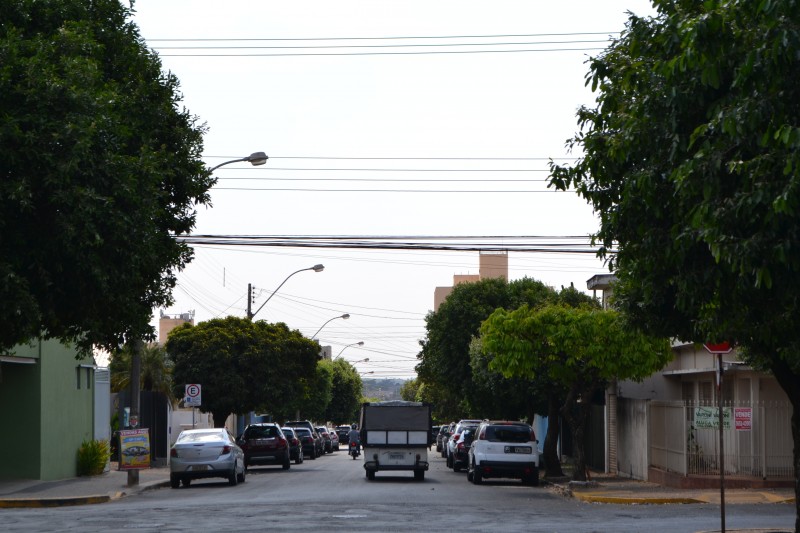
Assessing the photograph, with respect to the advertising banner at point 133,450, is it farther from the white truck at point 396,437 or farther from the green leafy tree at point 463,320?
the green leafy tree at point 463,320

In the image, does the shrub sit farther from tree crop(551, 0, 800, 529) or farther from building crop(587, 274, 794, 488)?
tree crop(551, 0, 800, 529)

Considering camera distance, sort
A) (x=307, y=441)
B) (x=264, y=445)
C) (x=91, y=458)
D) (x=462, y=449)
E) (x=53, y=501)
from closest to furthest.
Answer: (x=53, y=501) < (x=91, y=458) < (x=264, y=445) < (x=462, y=449) < (x=307, y=441)

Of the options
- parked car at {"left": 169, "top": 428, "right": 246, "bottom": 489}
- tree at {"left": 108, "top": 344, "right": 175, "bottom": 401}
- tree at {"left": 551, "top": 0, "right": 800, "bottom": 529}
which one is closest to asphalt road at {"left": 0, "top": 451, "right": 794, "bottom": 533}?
parked car at {"left": 169, "top": 428, "right": 246, "bottom": 489}

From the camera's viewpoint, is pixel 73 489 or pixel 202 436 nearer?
pixel 73 489

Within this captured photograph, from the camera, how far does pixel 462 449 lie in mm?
40156

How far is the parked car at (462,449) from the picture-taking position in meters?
40.1

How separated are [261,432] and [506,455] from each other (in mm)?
11484

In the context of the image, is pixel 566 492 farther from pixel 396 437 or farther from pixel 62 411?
pixel 62 411

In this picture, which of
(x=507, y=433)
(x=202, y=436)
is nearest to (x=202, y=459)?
(x=202, y=436)

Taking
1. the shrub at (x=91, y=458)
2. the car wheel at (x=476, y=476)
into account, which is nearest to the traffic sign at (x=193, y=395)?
the shrub at (x=91, y=458)

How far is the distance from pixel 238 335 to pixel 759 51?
1517 inches

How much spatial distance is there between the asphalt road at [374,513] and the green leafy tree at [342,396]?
83643 millimetres

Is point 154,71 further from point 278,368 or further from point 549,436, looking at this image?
point 278,368

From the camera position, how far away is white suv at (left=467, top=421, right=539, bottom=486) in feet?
102
